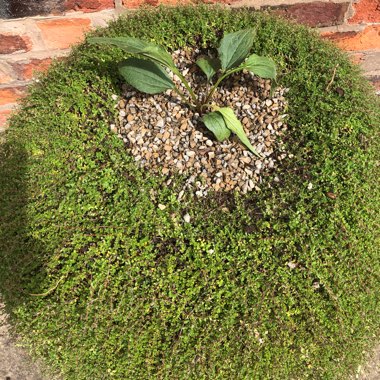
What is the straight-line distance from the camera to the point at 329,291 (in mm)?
1067

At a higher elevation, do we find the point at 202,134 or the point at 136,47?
the point at 136,47

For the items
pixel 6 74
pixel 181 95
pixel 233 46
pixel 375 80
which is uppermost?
pixel 233 46

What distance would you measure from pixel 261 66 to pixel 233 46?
0.37ft

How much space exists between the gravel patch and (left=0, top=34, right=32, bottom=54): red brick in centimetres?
58

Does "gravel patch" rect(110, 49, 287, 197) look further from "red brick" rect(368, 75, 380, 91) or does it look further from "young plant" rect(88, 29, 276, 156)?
"red brick" rect(368, 75, 380, 91)

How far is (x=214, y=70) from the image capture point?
4.17 feet

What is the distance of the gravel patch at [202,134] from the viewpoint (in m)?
1.21

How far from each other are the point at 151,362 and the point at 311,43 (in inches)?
44.5

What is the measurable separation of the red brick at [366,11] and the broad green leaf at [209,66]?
2.61 feet

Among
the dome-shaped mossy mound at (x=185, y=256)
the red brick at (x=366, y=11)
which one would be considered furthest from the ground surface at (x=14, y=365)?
the red brick at (x=366, y=11)

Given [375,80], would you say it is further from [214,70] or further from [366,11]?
[214,70]

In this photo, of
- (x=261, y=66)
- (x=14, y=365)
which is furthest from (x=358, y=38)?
(x=14, y=365)

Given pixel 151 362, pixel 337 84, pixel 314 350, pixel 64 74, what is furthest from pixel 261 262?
pixel 64 74

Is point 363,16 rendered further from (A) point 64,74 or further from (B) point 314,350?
(B) point 314,350
